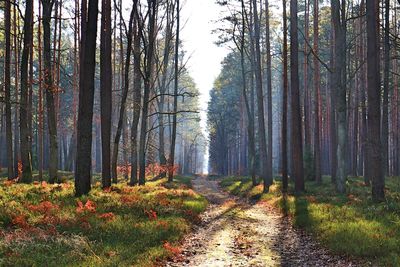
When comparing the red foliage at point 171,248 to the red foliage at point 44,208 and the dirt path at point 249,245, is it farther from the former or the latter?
A: the red foliage at point 44,208

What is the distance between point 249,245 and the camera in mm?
8844

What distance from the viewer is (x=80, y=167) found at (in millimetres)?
→ 12586

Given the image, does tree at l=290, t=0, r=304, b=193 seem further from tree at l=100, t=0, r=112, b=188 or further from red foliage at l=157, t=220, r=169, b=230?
red foliage at l=157, t=220, r=169, b=230

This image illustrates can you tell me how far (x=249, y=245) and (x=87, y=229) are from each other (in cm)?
371

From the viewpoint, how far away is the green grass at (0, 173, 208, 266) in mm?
6320

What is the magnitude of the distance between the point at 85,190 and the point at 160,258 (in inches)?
243

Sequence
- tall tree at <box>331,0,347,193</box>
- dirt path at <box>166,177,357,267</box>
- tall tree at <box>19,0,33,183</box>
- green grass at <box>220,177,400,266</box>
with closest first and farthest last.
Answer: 1. green grass at <box>220,177,400,266</box>
2. dirt path at <box>166,177,357,267</box>
3. tall tree at <box>19,0,33,183</box>
4. tall tree at <box>331,0,347,193</box>

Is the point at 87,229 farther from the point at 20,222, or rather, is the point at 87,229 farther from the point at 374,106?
the point at 374,106

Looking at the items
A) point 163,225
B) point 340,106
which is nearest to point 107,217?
point 163,225

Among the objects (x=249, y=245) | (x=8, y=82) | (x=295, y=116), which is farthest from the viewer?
(x=8, y=82)

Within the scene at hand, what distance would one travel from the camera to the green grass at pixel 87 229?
6320 millimetres

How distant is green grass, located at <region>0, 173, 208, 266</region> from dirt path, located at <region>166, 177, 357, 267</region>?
0.50 m

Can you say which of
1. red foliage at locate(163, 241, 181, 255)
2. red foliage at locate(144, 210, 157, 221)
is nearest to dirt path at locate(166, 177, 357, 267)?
red foliage at locate(163, 241, 181, 255)

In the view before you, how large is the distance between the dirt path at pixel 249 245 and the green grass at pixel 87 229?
50cm
